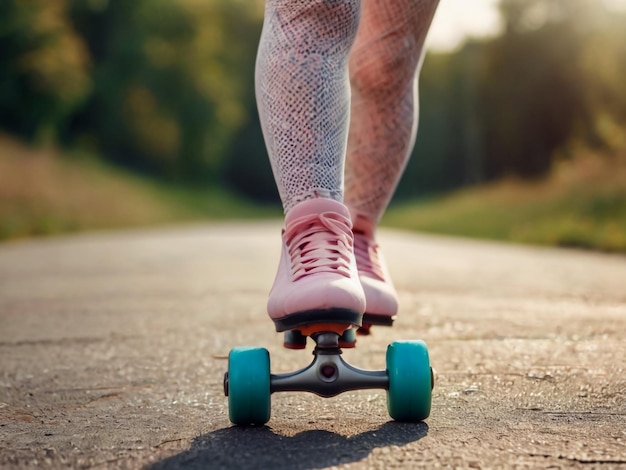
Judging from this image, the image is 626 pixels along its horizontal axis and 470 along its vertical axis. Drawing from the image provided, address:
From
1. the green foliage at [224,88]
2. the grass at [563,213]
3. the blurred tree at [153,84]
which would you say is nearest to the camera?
the grass at [563,213]

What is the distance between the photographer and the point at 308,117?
1.60m

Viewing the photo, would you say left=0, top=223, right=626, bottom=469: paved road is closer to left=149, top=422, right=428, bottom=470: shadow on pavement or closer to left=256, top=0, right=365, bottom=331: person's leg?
left=149, top=422, right=428, bottom=470: shadow on pavement

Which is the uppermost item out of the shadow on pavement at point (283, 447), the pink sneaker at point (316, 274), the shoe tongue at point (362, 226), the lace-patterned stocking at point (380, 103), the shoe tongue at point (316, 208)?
the lace-patterned stocking at point (380, 103)

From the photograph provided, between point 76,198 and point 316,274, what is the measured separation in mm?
15428

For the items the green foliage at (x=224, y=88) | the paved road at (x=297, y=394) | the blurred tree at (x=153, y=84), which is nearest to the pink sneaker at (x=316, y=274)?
the paved road at (x=297, y=394)

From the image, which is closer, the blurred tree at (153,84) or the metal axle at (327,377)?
the metal axle at (327,377)

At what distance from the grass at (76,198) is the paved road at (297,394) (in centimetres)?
744

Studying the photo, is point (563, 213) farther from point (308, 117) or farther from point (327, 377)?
point (327, 377)

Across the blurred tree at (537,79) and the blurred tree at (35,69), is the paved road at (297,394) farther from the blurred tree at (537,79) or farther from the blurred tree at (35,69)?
the blurred tree at (537,79)

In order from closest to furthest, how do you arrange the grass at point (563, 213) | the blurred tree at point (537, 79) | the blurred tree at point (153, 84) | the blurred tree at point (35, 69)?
the grass at point (563, 213) < the blurred tree at point (35, 69) < the blurred tree at point (537, 79) < the blurred tree at point (153, 84)

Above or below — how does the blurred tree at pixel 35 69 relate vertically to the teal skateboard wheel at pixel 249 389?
above

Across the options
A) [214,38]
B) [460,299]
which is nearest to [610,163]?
[460,299]

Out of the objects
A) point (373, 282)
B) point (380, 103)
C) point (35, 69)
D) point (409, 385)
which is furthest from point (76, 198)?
point (409, 385)

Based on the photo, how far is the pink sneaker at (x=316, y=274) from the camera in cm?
136
